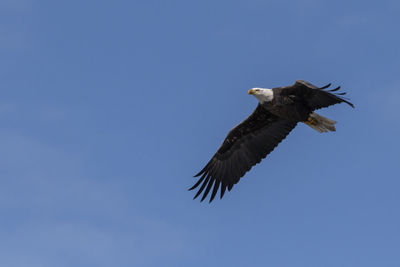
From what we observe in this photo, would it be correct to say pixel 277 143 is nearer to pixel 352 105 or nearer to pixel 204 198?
pixel 204 198

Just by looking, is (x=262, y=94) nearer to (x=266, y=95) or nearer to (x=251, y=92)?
(x=266, y=95)

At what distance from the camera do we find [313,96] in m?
17.8

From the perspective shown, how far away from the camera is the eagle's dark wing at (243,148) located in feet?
64.4

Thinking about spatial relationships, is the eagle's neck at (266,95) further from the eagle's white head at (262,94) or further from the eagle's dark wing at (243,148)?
the eagle's dark wing at (243,148)

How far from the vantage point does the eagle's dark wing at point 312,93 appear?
17.2m

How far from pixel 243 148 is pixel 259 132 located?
2.25ft

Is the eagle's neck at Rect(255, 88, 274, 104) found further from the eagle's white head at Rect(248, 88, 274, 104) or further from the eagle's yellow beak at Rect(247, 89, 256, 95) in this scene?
the eagle's yellow beak at Rect(247, 89, 256, 95)

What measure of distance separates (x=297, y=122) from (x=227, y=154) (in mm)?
2458

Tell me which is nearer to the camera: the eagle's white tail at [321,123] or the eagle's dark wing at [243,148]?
the eagle's white tail at [321,123]

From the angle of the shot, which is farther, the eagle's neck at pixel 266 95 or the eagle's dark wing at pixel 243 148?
the eagle's dark wing at pixel 243 148

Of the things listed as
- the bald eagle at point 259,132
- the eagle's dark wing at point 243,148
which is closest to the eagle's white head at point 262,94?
the bald eagle at point 259,132

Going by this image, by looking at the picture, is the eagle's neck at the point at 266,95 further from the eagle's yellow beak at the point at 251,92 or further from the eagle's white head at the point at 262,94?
the eagle's yellow beak at the point at 251,92

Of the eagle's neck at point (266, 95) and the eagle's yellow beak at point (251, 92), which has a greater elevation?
the eagle's yellow beak at point (251, 92)

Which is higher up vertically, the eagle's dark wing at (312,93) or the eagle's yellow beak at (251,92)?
the eagle's yellow beak at (251,92)
